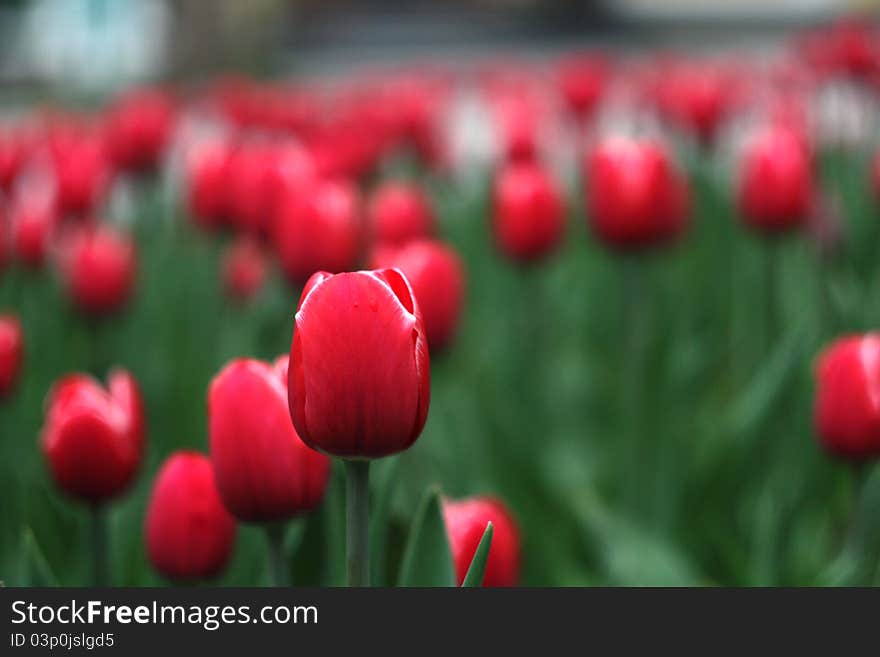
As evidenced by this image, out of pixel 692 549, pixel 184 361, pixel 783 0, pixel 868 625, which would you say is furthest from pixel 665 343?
pixel 783 0

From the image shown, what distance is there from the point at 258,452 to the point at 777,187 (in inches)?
50.4

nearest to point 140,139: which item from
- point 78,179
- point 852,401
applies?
point 78,179

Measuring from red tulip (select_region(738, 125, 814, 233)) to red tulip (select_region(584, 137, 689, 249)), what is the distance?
0.18 meters

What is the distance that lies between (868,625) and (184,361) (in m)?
1.60

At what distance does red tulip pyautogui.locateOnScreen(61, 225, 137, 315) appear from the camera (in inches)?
72.4

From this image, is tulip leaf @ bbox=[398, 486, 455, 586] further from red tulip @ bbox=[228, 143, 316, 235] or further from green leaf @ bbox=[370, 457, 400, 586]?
red tulip @ bbox=[228, 143, 316, 235]

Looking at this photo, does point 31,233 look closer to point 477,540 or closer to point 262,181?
point 262,181

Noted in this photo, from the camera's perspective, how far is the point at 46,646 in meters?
0.69

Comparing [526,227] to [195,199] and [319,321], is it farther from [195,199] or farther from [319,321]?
[319,321]

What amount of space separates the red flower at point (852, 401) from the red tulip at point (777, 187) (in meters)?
0.74

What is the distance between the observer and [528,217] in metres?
1.88

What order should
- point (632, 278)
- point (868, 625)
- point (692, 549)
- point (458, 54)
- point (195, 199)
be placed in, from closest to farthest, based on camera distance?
point (868, 625) < point (692, 549) < point (632, 278) < point (195, 199) < point (458, 54)

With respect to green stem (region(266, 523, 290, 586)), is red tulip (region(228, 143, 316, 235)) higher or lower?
higher

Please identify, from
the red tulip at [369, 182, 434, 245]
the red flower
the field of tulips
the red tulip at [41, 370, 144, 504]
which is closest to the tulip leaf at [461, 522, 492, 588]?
the field of tulips
